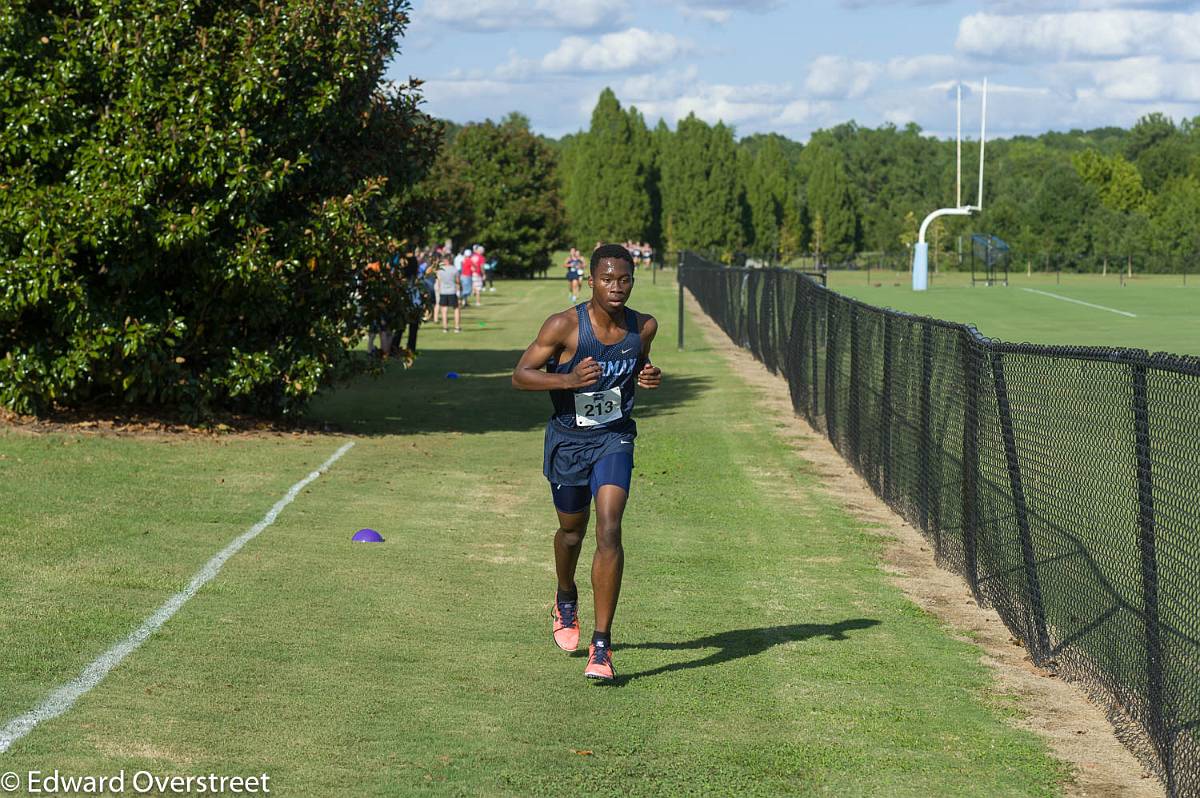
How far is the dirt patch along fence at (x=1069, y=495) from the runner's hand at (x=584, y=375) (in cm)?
220

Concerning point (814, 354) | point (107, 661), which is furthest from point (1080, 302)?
point (107, 661)

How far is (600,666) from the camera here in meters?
7.61

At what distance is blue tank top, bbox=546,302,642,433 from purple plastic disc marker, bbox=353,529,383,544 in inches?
158

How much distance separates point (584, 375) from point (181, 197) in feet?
32.8

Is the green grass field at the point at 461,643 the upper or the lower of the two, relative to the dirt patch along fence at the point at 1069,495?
lower

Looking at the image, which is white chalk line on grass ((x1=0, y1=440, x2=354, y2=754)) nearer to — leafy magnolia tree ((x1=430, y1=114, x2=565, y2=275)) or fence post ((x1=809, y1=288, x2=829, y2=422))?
fence post ((x1=809, y1=288, x2=829, y2=422))

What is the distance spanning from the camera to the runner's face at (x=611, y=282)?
7.56 metres

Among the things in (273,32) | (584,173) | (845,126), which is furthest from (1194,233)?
(845,126)

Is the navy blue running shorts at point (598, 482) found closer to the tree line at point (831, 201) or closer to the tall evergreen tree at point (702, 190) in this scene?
the tree line at point (831, 201)

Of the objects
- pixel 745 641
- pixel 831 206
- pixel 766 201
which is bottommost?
pixel 745 641

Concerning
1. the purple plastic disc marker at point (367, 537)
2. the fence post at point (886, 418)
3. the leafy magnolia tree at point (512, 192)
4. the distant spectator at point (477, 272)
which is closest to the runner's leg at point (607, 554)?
the purple plastic disc marker at point (367, 537)

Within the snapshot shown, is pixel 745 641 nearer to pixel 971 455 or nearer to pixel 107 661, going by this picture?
pixel 971 455

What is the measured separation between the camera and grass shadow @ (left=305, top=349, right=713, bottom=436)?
64.5ft

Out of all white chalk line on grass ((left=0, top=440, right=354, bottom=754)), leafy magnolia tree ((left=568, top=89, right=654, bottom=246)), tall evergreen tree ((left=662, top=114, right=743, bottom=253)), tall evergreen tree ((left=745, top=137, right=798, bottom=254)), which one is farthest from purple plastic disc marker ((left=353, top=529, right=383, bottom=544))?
tall evergreen tree ((left=745, top=137, right=798, bottom=254))
